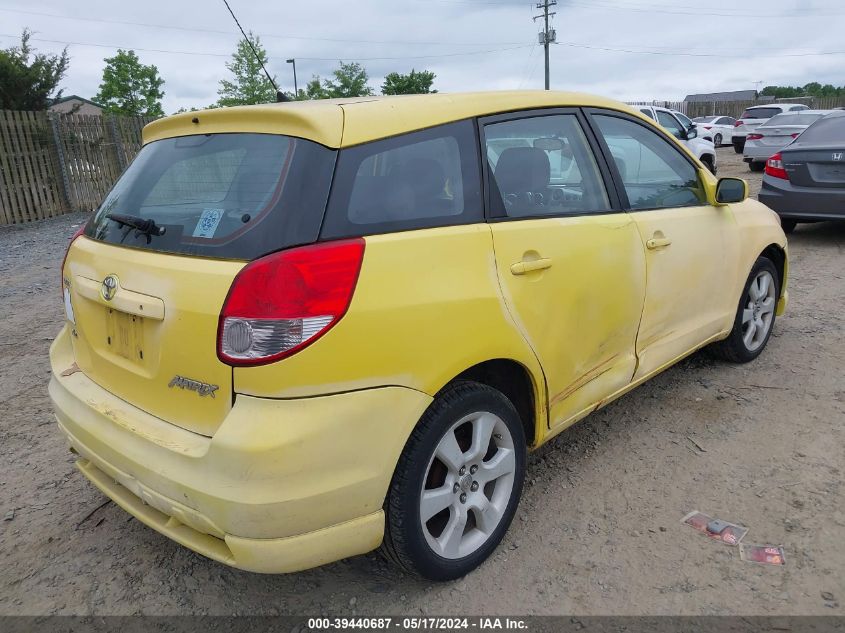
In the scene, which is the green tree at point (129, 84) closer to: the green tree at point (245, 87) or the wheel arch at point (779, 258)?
the green tree at point (245, 87)

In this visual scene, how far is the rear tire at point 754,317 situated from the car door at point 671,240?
0.98 feet

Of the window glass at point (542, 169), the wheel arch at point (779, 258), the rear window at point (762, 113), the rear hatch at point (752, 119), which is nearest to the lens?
the window glass at point (542, 169)

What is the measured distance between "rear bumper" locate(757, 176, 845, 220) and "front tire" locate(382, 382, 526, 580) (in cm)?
651

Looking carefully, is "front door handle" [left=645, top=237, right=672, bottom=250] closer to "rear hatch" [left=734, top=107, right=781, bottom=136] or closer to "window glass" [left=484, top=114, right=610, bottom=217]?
"window glass" [left=484, top=114, right=610, bottom=217]

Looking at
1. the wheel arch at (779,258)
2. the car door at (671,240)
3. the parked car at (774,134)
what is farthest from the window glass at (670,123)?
the car door at (671,240)

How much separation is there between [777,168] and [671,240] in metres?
5.59

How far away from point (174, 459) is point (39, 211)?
11642 millimetres

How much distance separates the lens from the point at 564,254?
2.54 meters

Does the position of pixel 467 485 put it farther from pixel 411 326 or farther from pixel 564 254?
pixel 564 254

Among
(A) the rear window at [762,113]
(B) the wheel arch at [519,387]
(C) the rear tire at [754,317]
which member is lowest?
(C) the rear tire at [754,317]

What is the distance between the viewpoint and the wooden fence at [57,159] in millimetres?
11000

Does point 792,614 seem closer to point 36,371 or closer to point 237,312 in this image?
point 237,312

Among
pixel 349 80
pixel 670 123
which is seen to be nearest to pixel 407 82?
pixel 349 80

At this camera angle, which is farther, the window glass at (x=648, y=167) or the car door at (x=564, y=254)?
the window glass at (x=648, y=167)
